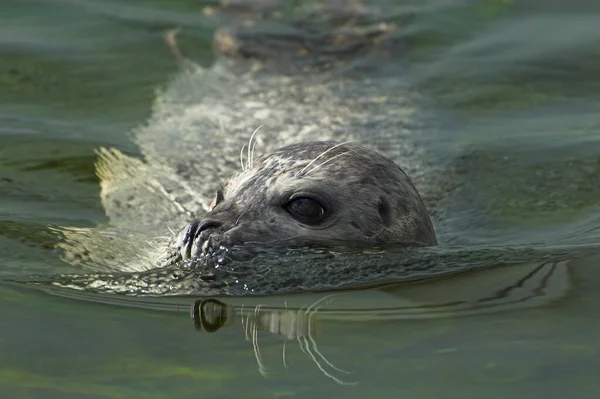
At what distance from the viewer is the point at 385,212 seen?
4.95 metres

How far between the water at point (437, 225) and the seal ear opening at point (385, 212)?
0.99 feet

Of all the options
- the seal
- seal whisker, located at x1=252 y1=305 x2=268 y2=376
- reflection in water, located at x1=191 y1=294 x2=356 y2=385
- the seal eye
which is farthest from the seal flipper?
seal whisker, located at x1=252 y1=305 x2=268 y2=376

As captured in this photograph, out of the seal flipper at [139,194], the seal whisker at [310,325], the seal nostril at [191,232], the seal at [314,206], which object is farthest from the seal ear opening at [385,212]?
the seal flipper at [139,194]

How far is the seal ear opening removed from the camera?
16.1 feet

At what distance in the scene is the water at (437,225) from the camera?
3.52 metres

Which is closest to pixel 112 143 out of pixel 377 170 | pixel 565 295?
pixel 377 170

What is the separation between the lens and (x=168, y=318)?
4.01 metres

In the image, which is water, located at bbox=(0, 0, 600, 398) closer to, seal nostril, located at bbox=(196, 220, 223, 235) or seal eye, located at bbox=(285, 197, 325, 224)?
seal nostril, located at bbox=(196, 220, 223, 235)

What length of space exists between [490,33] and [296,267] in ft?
18.0

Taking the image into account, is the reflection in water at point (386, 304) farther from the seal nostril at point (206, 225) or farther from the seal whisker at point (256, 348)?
the seal nostril at point (206, 225)

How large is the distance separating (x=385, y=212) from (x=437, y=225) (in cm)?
104

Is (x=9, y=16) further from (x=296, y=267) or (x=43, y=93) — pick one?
(x=296, y=267)

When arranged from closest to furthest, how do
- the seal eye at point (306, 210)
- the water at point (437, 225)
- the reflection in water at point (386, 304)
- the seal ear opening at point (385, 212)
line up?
the water at point (437, 225), the reflection in water at point (386, 304), the seal eye at point (306, 210), the seal ear opening at point (385, 212)

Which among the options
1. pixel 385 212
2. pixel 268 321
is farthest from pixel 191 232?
pixel 385 212
